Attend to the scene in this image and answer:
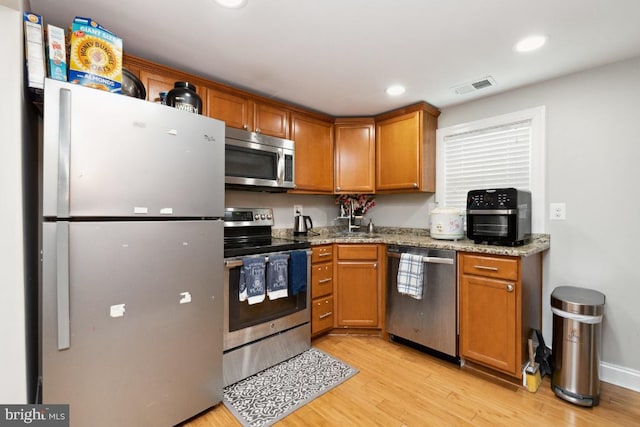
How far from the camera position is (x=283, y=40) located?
5.70 ft

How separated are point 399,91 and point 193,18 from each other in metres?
1.70

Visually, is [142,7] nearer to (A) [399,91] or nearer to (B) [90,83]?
(B) [90,83]

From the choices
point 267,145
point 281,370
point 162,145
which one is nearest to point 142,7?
point 162,145

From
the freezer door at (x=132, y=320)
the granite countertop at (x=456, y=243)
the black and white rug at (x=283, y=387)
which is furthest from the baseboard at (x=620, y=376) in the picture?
the freezer door at (x=132, y=320)

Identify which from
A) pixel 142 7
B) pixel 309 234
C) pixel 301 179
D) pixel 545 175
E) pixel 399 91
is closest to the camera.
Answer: pixel 142 7

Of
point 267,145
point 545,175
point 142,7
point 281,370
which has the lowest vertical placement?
point 281,370

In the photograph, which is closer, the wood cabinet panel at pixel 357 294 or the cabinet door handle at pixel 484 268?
the cabinet door handle at pixel 484 268

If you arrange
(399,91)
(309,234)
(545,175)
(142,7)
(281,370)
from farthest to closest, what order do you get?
(309,234) < (399,91) < (545,175) < (281,370) < (142,7)

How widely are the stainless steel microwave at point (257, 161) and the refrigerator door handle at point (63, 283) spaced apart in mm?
1076

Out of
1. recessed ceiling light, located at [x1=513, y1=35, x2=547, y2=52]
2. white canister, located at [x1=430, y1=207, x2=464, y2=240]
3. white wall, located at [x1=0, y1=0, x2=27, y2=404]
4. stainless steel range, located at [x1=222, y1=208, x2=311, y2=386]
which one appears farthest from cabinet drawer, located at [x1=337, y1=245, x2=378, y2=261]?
white wall, located at [x1=0, y1=0, x2=27, y2=404]

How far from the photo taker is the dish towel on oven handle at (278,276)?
2.04 m

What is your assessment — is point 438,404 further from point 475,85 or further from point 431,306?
point 475,85

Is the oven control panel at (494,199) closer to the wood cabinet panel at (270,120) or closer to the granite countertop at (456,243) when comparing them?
the granite countertop at (456,243)

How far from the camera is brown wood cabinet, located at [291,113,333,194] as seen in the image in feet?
9.14
